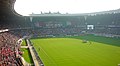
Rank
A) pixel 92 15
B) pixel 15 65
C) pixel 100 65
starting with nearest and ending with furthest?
pixel 15 65 → pixel 100 65 → pixel 92 15

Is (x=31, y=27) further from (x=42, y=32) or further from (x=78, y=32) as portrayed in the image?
(x=78, y=32)

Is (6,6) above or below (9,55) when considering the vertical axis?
above

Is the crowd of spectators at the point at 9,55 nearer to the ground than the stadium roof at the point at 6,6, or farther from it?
nearer to the ground

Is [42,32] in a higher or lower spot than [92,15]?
lower

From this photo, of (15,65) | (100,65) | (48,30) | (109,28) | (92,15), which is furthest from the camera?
(92,15)

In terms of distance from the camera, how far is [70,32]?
99.4 meters

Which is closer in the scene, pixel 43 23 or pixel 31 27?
pixel 31 27

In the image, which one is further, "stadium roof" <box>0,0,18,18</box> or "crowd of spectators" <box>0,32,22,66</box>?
"stadium roof" <box>0,0,18,18</box>

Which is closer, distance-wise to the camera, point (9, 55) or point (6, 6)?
point (9, 55)

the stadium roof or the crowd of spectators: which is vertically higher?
the stadium roof

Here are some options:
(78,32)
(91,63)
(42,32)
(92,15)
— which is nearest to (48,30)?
(42,32)

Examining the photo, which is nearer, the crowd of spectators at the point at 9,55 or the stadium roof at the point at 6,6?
the crowd of spectators at the point at 9,55

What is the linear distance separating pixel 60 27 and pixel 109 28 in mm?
24988

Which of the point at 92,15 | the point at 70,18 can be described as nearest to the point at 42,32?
the point at 70,18
